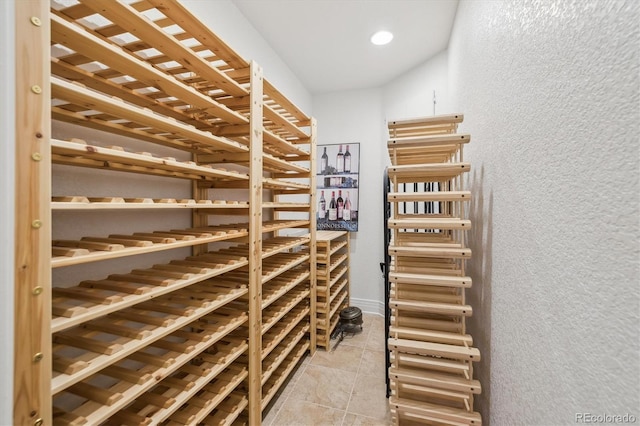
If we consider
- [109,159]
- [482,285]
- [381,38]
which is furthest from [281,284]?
[381,38]

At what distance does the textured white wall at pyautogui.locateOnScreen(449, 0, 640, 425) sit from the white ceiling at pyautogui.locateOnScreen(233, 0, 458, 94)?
45.7 inches

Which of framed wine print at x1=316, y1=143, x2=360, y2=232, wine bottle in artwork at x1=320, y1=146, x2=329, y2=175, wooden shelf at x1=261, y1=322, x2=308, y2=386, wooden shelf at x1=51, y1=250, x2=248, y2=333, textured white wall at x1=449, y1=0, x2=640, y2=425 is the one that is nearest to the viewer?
textured white wall at x1=449, y1=0, x2=640, y2=425

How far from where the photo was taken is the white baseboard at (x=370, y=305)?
3.54 meters

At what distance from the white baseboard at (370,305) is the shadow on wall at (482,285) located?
1831 millimetres

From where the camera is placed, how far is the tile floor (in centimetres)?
182

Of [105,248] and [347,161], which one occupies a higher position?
[347,161]

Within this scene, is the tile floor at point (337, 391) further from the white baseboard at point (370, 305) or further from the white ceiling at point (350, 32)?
the white ceiling at point (350, 32)

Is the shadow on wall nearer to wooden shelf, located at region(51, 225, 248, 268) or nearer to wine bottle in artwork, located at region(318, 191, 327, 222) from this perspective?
wooden shelf, located at region(51, 225, 248, 268)

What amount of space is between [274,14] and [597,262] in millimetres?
2613

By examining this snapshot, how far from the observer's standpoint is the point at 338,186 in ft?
12.2

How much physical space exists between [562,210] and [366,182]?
293 cm

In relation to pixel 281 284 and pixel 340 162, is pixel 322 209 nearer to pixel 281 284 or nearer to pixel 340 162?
pixel 340 162

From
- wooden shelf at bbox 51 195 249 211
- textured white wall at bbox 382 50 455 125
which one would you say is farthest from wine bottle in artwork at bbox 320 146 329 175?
wooden shelf at bbox 51 195 249 211

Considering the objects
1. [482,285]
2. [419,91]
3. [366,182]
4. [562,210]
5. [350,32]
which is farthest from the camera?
[366,182]
